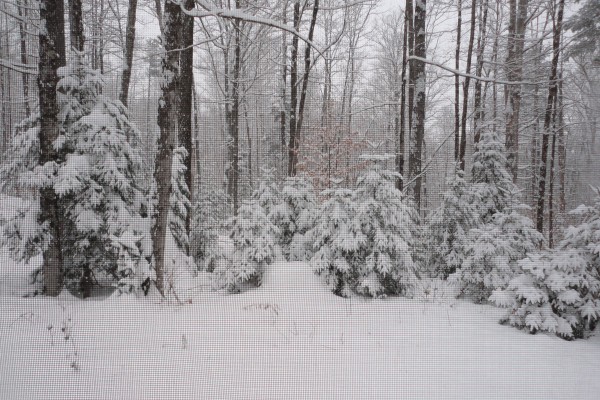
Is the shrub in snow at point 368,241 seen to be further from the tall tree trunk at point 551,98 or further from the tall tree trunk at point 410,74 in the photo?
the tall tree trunk at point 551,98

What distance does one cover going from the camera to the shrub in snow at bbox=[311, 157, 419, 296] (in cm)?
431

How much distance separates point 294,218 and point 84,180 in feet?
10.5

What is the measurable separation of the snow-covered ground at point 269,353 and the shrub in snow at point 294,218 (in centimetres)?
166

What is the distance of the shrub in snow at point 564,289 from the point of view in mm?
3135

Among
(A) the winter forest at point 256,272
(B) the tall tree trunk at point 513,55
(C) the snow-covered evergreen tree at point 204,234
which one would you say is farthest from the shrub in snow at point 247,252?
(B) the tall tree trunk at point 513,55

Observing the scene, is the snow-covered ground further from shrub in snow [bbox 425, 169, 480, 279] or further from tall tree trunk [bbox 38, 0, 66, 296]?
shrub in snow [bbox 425, 169, 480, 279]

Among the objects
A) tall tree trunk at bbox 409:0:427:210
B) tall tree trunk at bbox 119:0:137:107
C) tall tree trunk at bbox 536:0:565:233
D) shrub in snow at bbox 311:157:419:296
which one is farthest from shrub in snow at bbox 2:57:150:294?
tall tree trunk at bbox 536:0:565:233

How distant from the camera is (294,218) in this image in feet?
18.8

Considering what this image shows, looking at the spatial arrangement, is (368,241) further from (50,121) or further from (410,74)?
(50,121)

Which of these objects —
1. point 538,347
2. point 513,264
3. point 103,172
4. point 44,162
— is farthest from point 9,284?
point 513,264

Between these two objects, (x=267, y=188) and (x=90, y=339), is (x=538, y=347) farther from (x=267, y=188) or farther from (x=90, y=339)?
(x=267, y=188)

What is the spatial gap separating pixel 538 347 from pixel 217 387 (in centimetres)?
284

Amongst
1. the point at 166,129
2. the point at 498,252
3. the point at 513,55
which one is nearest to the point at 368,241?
the point at 498,252

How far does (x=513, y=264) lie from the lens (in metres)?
4.44
